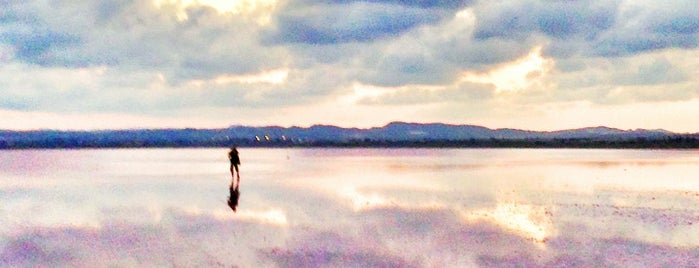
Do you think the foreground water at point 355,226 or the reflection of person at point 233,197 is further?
the reflection of person at point 233,197

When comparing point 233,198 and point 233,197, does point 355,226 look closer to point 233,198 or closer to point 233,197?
point 233,198

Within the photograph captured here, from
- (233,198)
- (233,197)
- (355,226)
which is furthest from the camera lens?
(233,197)

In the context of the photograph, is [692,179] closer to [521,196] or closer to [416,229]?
[521,196]

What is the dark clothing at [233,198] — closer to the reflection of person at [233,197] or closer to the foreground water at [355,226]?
the reflection of person at [233,197]

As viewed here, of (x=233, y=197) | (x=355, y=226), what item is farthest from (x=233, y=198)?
(x=355, y=226)

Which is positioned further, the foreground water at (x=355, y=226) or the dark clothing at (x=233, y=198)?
the dark clothing at (x=233, y=198)

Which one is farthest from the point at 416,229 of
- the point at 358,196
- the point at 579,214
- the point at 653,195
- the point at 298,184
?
the point at 298,184

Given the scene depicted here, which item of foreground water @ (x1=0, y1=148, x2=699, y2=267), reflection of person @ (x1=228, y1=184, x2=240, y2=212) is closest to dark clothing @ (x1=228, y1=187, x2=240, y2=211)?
reflection of person @ (x1=228, y1=184, x2=240, y2=212)

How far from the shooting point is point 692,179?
35250 millimetres

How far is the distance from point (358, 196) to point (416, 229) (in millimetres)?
9122

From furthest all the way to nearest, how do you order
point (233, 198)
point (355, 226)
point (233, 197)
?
point (233, 197) → point (233, 198) → point (355, 226)

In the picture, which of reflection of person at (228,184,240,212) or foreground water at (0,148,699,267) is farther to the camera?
reflection of person at (228,184,240,212)

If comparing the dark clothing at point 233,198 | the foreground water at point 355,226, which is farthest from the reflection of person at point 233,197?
the foreground water at point 355,226

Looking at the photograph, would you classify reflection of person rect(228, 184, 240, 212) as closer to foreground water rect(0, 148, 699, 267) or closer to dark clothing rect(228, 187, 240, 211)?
dark clothing rect(228, 187, 240, 211)
